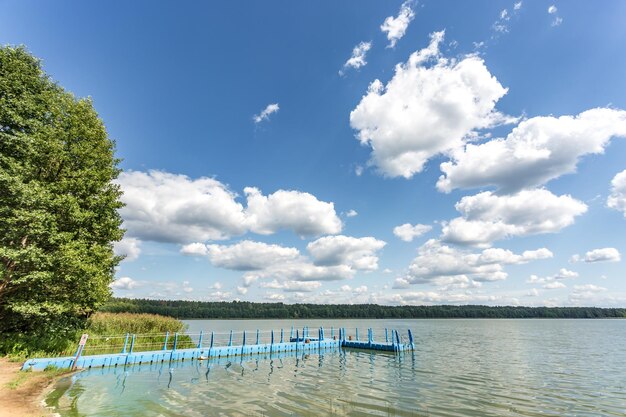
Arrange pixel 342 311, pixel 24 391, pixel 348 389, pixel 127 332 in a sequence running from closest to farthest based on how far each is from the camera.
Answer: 1. pixel 24 391
2. pixel 348 389
3. pixel 127 332
4. pixel 342 311

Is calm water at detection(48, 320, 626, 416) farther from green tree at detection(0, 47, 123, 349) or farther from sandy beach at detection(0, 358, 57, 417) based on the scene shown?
green tree at detection(0, 47, 123, 349)

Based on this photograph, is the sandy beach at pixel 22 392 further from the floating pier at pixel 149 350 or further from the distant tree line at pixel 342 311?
the distant tree line at pixel 342 311

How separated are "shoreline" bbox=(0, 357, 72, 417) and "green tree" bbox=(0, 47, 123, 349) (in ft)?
10.9

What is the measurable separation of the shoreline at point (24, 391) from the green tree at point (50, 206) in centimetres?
331

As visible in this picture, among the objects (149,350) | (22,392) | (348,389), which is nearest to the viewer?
(22,392)

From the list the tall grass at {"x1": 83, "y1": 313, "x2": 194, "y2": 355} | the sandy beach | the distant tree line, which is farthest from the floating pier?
the distant tree line

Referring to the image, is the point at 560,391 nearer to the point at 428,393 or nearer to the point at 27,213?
the point at 428,393

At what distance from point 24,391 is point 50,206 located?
10880 millimetres

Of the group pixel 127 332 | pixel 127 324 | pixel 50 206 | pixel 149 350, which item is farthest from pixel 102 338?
pixel 50 206

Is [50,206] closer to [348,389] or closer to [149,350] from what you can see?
[149,350]

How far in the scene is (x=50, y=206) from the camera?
20.7m

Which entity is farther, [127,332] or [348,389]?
[127,332]

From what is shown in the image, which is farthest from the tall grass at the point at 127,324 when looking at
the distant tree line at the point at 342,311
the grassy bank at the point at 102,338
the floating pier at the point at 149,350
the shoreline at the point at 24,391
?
the distant tree line at the point at 342,311

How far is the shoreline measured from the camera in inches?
469
